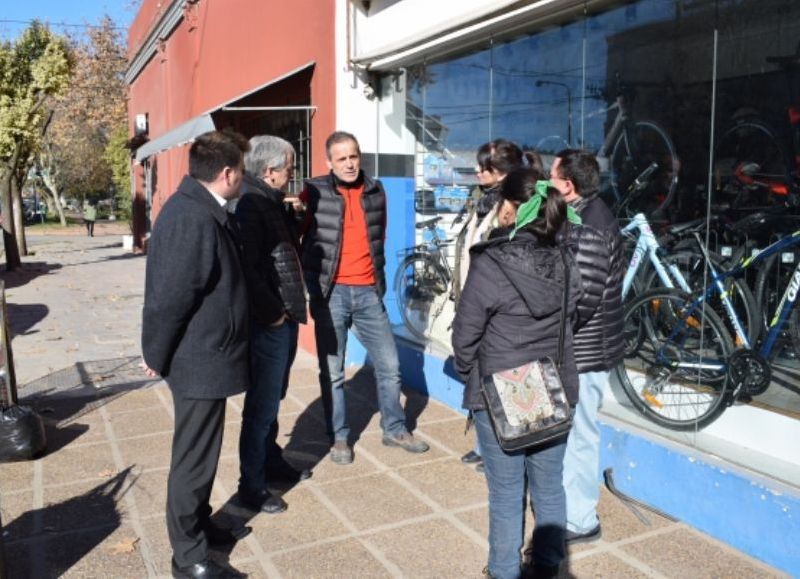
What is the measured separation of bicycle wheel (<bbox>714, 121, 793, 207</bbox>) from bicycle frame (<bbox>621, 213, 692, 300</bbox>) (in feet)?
1.83

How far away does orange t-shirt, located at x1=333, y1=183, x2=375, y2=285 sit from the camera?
4816 millimetres

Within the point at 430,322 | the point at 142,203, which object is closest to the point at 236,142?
the point at 430,322

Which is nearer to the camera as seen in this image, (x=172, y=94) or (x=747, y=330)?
(x=747, y=330)

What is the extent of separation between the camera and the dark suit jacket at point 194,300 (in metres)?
3.07

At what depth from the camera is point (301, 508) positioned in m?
4.17

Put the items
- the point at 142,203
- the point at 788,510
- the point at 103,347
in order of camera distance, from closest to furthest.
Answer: the point at 788,510 → the point at 103,347 → the point at 142,203

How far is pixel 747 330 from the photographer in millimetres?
4141

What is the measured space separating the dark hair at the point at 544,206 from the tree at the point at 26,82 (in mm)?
15968

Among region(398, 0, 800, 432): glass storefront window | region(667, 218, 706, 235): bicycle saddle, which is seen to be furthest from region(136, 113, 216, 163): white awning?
region(667, 218, 706, 235): bicycle saddle

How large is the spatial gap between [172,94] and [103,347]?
8.14m

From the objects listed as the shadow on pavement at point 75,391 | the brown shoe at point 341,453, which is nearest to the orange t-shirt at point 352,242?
the brown shoe at point 341,453

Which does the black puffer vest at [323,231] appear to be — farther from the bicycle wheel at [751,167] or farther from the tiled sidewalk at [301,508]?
the bicycle wheel at [751,167]

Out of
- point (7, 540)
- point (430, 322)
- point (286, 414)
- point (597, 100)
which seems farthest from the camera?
point (430, 322)

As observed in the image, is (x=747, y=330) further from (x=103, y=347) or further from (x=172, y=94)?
(x=172, y=94)
